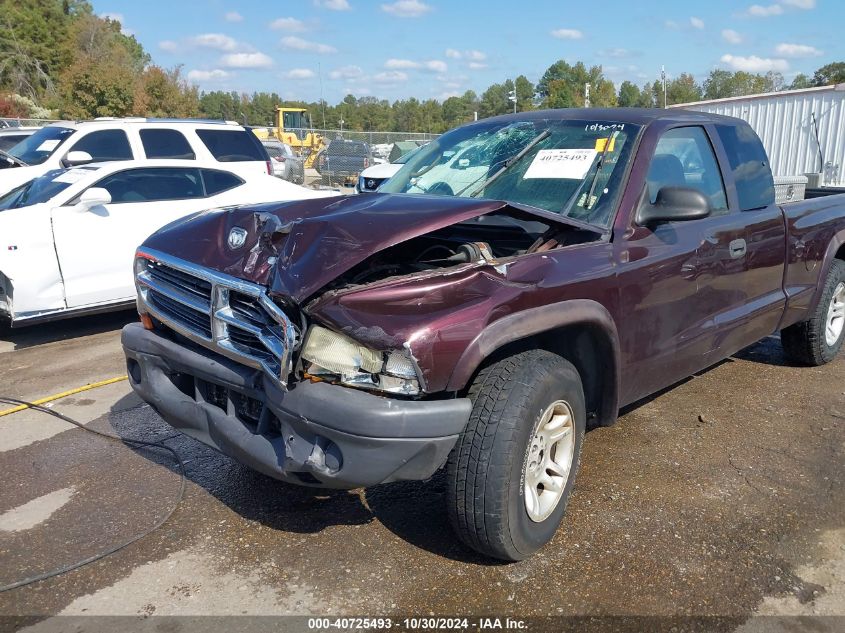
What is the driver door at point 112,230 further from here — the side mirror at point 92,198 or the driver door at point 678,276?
the driver door at point 678,276

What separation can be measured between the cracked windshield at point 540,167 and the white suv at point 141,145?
Answer: 5897 millimetres

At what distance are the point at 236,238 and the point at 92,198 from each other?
4.17 meters

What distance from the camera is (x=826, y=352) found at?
5.56 m

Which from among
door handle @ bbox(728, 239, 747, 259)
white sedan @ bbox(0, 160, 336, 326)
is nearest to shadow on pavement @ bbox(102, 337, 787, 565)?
door handle @ bbox(728, 239, 747, 259)

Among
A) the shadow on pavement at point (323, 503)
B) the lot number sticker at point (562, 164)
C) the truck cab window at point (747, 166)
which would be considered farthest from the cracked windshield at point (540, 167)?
the shadow on pavement at point (323, 503)

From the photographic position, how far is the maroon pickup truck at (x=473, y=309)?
259 centimetres

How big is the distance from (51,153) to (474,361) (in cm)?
950

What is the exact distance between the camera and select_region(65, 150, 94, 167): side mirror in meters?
9.13

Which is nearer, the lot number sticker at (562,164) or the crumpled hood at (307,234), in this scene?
the crumpled hood at (307,234)

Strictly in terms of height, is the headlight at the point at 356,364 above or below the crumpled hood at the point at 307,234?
below

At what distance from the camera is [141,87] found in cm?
4406

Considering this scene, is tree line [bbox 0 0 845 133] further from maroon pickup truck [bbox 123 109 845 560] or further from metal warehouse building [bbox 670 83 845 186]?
maroon pickup truck [bbox 123 109 845 560]

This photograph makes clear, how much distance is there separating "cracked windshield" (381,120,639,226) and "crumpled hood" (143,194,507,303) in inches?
26.4

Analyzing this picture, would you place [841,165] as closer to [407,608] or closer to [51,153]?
[51,153]
